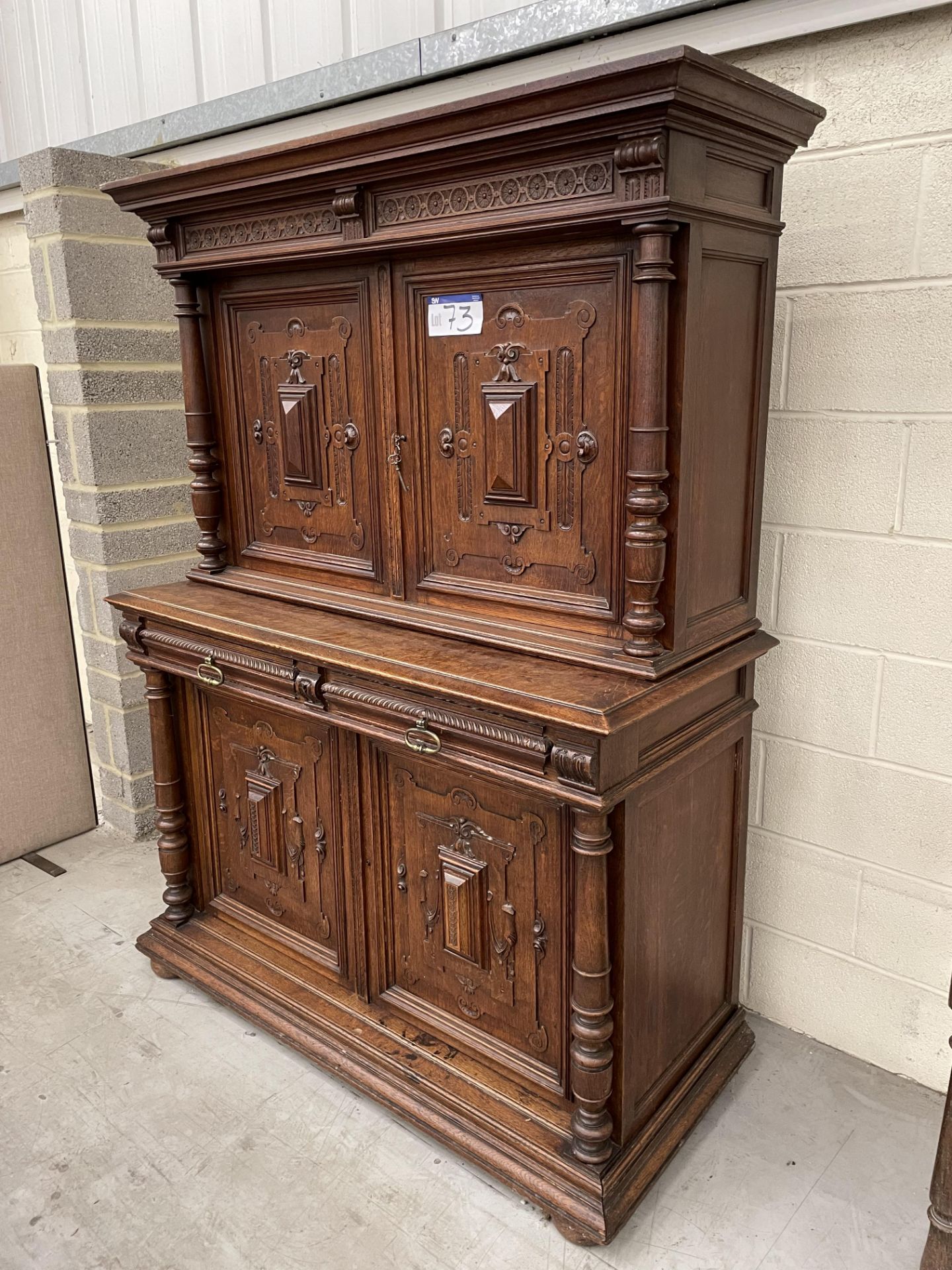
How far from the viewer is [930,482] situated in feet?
5.87

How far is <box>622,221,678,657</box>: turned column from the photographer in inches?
56.0

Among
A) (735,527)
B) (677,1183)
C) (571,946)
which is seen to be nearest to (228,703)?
(571,946)

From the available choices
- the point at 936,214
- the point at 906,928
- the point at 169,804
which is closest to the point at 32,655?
the point at 169,804

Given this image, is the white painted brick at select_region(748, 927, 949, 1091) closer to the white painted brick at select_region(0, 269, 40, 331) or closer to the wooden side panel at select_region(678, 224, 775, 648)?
the wooden side panel at select_region(678, 224, 775, 648)

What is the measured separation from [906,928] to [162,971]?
173 cm

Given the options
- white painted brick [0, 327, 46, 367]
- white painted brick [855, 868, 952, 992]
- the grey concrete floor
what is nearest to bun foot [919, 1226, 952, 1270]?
the grey concrete floor

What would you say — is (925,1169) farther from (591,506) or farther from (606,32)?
(606,32)

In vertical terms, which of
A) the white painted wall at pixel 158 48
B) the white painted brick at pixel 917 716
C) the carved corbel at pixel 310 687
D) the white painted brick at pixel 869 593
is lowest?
the white painted brick at pixel 917 716

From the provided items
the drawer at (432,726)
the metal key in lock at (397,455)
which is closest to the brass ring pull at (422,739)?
the drawer at (432,726)

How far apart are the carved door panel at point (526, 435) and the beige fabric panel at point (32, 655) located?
167cm

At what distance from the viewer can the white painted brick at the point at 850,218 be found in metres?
1.73

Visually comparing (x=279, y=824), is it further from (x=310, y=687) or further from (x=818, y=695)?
(x=818, y=695)

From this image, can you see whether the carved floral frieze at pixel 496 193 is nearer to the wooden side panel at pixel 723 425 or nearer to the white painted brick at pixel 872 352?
the wooden side panel at pixel 723 425

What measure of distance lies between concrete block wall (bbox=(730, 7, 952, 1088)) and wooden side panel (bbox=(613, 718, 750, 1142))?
0.17m
